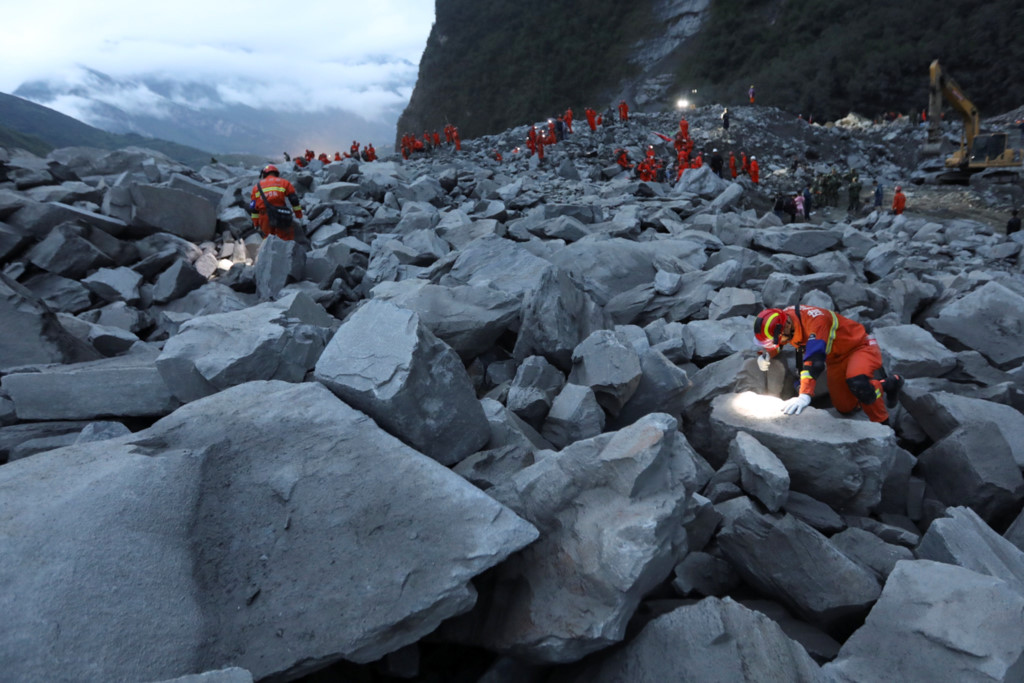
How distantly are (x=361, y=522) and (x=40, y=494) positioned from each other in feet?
3.61

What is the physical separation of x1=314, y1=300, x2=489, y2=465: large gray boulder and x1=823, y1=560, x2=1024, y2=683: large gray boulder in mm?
1823

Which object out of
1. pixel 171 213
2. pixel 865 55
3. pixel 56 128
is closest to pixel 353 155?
pixel 171 213

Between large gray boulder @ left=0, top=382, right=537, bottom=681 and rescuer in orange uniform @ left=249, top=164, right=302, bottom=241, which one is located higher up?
rescuer in orange uniform @ left=249, top=164, right=302, bottom=241

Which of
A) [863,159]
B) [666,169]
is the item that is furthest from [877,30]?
[666,169]

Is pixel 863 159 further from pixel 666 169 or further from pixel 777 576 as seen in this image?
pixel 777 576

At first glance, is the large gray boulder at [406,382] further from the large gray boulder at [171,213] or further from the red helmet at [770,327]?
the large gray boulder at [171,213]

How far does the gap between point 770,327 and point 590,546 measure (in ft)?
9.15

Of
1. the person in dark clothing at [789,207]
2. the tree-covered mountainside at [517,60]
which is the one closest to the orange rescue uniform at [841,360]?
the person in dark clothing at [789,207]

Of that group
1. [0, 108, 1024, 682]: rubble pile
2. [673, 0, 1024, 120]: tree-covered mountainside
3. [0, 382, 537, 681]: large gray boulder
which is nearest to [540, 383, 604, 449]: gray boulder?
[0, 108, 1024, 682]: rubble pile

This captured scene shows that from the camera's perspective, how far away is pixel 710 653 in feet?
6.03

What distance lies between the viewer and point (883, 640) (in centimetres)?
207

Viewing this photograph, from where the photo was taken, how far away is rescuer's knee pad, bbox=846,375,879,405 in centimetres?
391

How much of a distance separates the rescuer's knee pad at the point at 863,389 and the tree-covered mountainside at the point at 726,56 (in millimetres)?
38021

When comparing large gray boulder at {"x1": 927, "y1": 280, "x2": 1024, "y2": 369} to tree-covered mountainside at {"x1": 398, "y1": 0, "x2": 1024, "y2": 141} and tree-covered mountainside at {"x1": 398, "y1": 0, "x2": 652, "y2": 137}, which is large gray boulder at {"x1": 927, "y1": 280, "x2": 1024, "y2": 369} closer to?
tree-covered mountainside at {"x1": 398, "y1": 0, "x2": 1024, "y2": 141}
